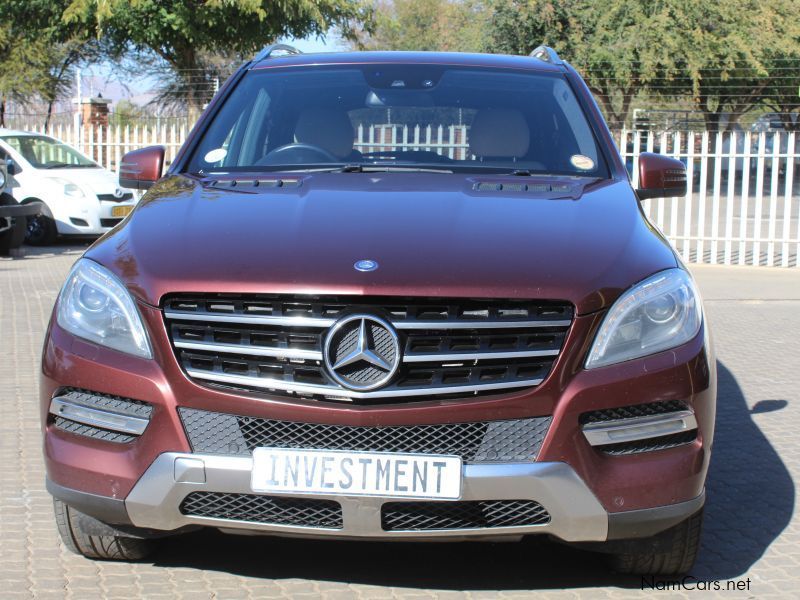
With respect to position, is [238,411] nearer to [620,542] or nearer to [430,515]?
[430,515]

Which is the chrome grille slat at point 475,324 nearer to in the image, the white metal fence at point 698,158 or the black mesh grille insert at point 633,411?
the black mesh grille insert at point 633,411

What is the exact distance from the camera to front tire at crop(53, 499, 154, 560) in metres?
3.80

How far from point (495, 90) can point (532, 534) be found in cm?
243

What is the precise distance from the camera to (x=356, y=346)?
3322mm

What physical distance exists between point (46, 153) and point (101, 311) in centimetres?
1465

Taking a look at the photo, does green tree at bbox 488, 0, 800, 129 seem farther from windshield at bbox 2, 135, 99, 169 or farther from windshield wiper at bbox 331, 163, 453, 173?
windshield wiper at bbox 331, 163, 453, 173

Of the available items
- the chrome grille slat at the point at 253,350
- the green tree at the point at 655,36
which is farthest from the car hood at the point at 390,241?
the green tree at the point at 655,36

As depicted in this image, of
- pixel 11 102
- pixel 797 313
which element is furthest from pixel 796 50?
pixel 11 102

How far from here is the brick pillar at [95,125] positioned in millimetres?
21641

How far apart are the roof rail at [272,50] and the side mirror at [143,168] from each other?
81 cm

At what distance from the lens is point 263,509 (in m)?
3.40

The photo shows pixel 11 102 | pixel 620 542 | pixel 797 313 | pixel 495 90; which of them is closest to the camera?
pixel 620 542

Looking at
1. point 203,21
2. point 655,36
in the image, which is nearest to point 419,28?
point 655,36

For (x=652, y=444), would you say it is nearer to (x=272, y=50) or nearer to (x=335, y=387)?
(x=335, y=387)
